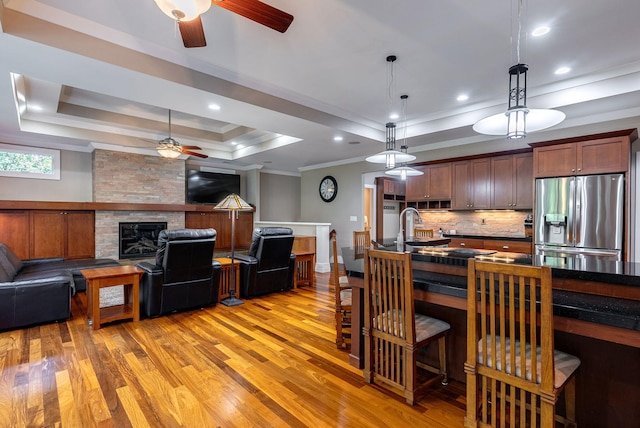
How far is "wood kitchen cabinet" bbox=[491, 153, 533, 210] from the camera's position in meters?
5.00

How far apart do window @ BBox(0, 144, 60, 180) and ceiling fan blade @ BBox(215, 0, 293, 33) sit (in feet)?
21.1

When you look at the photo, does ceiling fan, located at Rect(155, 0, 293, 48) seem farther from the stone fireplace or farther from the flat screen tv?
the flat screen tv

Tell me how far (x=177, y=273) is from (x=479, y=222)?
5.15 meters

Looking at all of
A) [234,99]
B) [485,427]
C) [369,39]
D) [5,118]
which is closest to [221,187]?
[5,118]

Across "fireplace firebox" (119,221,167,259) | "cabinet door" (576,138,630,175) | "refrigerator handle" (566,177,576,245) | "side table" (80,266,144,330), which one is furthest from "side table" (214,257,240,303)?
"cabinet door" (576,138,630,175)

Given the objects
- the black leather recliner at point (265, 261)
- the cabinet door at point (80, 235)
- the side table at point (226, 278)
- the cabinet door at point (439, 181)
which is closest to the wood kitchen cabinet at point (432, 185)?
the cabinet door at point (439, 181)

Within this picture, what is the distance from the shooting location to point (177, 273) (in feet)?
12.4

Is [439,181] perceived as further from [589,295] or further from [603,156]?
[589,295]

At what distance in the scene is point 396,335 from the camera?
7.06 ft

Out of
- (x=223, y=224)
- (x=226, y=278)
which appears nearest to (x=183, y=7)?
(x=226, y=278)

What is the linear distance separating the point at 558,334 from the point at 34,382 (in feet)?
11.9

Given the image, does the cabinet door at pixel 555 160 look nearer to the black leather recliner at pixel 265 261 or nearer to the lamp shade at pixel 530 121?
the lamp shade at pixel 530 121

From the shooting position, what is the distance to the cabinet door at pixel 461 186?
565cm

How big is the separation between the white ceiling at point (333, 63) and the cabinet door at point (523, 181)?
48 centimetres
